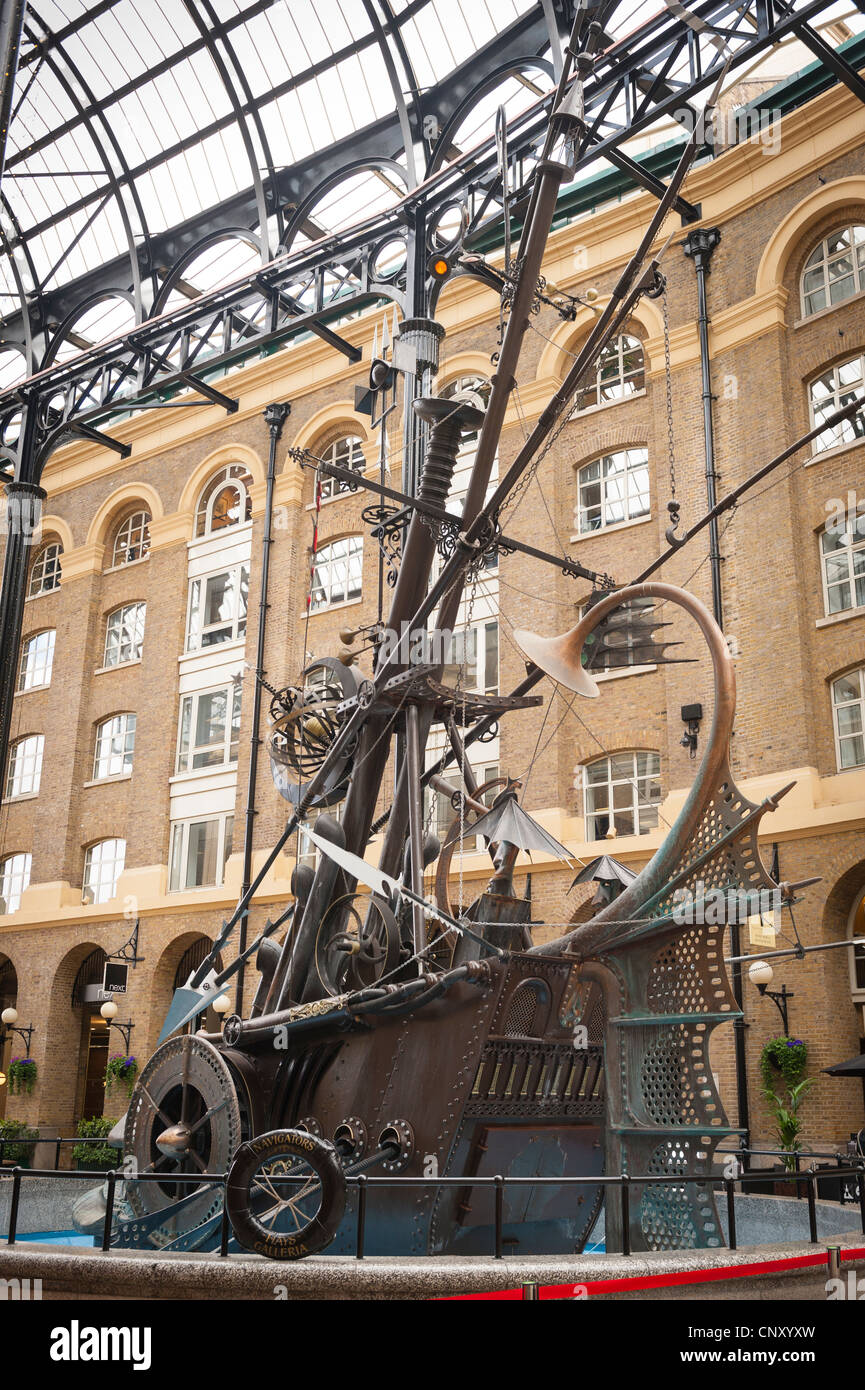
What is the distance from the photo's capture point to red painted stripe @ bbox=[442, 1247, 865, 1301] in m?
6.98

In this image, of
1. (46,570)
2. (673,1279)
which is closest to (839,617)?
(673,1279)

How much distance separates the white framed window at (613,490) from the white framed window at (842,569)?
3.40 meters

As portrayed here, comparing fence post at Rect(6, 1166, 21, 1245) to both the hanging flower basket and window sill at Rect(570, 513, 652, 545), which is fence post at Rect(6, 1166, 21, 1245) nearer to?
window sill at Rect(570, 513, 652, 545)

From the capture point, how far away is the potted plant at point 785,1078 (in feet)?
54.4

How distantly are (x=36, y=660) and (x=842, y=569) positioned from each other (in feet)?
69.9

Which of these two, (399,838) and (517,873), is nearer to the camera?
(399,838)

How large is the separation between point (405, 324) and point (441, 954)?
30.0ft

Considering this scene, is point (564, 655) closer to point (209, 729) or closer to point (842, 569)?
point (842, 569)

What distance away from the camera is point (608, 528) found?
70.5 feet

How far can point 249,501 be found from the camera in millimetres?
28562

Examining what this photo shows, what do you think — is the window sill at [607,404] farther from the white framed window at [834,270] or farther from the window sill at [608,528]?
the white framed window at [834,270]

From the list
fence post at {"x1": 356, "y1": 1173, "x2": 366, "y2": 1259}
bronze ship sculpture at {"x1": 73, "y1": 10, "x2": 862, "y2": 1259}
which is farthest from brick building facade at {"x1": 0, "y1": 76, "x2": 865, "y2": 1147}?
fence post at {"x1": 356, "y1": 1173, "x2": 366, "y2": 1259}
